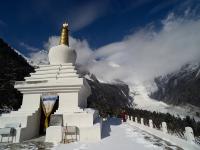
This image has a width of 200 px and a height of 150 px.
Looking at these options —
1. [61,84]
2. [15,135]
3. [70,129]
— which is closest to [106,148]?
[70,129]

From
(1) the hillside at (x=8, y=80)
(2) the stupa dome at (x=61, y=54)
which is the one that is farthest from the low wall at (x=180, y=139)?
(1) the hillside at (x=8, y=80)

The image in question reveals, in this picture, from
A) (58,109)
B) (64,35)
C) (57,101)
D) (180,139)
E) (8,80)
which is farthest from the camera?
(8,80)

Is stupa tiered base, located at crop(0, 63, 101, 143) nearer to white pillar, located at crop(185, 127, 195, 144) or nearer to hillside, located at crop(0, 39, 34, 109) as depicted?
white pillar, located at crop(185, 127, 195, 144)

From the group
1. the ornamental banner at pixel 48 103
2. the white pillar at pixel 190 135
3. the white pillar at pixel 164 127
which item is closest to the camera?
the white pillar at pixel 190 135

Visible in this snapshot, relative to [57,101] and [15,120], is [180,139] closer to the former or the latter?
[57,101]

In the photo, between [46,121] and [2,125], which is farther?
[46,121]

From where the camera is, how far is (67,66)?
1909 cm

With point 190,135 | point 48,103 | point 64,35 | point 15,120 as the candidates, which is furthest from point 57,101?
point 190,135

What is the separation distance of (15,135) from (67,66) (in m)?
8.11

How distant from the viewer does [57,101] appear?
1670cm

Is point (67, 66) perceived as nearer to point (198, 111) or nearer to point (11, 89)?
point (11, 89)

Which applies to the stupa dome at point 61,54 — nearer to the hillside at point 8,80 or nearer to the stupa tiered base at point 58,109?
the stupa tiered base at point 58,109

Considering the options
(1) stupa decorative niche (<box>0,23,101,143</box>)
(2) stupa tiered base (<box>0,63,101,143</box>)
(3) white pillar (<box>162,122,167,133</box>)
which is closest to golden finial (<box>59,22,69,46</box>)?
(1) stupa decorative niche (<box>0,23,101,143</box>)

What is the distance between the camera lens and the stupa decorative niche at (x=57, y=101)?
1306cm
